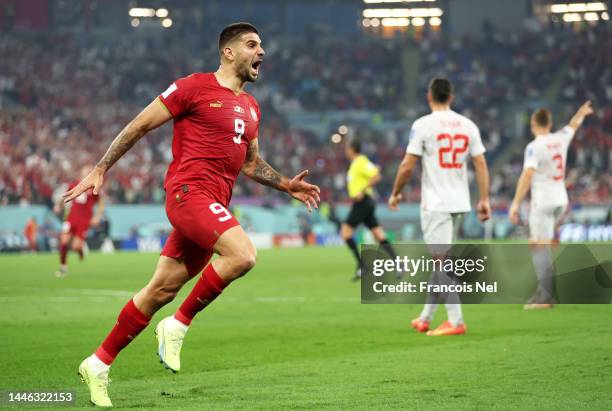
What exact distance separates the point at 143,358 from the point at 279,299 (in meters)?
6.44

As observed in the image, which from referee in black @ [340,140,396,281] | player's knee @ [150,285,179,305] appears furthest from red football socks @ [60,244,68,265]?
player's knee @ [150,285,179,305]

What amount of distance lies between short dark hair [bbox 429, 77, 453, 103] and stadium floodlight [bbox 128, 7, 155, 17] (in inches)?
1688

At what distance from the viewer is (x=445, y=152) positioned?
36.7 ft

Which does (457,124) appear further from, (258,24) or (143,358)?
(258,24)

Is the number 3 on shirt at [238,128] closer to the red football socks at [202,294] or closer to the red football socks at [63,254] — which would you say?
the red football socks at [202,294]

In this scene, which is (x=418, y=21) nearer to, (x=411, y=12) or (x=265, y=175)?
(x=411, y=12)

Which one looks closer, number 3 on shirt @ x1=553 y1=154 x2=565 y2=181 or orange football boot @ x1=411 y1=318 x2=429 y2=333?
orange football boot @ x1=411 y1=318 x2=429 y2=333

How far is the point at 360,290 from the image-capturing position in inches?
677

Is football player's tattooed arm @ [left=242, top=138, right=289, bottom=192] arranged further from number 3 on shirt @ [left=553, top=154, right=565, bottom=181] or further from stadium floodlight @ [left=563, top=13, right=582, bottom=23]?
stadium floodlight @ [left=563, top=13, right=582, bottom=23]

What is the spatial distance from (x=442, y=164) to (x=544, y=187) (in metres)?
3.52

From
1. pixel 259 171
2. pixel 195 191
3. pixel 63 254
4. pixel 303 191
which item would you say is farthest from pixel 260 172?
pixel 63 254

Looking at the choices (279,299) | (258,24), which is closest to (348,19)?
(258,24)

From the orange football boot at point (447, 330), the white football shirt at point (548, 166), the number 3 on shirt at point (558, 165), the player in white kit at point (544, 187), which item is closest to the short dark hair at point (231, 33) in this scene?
the orange football boot at point (447, 330)

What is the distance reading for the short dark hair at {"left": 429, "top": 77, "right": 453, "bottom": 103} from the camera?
11.2 m
